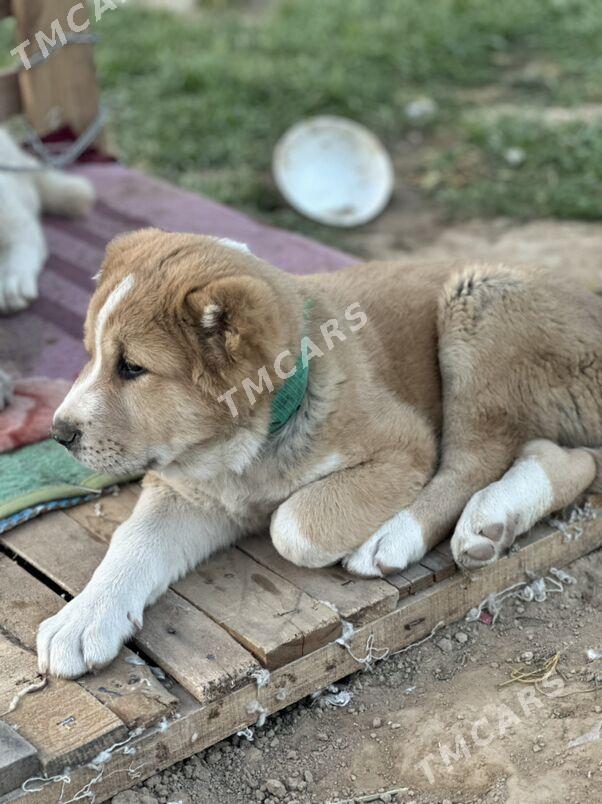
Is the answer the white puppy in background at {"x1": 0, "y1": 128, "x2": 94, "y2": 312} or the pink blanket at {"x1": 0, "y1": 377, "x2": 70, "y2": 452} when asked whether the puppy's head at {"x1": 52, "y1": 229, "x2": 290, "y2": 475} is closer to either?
the pink blanket at {"x1": 0, "y1": 377, "x2": 70, "y2": 452}

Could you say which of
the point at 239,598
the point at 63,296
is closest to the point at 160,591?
the point at 239,598

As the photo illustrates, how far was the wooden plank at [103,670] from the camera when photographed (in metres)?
3.51

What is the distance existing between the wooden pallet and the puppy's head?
62cm

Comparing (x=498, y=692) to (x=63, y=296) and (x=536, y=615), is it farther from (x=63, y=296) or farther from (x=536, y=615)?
(x=63, y=296)

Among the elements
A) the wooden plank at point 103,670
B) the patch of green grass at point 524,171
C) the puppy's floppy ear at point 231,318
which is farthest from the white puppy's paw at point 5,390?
the patch of green grass at point 524,171

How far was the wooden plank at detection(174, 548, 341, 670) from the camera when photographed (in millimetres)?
3779

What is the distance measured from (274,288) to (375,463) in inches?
30.1

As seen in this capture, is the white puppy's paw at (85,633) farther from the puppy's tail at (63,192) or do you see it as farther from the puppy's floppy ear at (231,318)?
the puppy's tail at (63,192)

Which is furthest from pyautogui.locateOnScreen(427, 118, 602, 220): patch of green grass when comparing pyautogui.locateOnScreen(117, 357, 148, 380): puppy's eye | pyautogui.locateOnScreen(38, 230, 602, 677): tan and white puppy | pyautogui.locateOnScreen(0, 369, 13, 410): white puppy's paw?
pyautogui.locateOnScreen(117, 357, 148, 380): puppy's eye

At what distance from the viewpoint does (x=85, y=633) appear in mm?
→ 3688

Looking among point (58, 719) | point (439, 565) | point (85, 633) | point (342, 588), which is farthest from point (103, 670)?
point (439, 565)

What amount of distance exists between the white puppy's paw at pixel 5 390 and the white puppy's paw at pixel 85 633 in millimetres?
1688

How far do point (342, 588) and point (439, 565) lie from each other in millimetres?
403

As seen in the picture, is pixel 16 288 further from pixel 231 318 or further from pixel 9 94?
pixel 231 318
